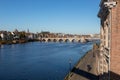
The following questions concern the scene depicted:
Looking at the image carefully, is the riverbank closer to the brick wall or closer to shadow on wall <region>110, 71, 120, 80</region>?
shadow on wall <region>110, 71, 120, 80</region>

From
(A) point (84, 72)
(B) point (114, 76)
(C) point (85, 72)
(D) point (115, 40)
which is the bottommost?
(A) point (84, 72)

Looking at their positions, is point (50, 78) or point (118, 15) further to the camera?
point (50, 78)

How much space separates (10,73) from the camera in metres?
47.9

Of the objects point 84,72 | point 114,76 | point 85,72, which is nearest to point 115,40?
point 114,76

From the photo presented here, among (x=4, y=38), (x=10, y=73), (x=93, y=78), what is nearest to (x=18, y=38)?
(x=4, y=38)

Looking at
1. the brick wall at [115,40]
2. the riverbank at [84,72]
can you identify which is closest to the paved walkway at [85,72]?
the riverbank at [84,72]

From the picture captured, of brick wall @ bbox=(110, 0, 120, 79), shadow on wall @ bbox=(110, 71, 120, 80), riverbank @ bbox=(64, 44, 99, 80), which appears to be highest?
brick wall @ bbox=(110, 0, 120, 79)

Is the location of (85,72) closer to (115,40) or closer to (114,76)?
(114,76)

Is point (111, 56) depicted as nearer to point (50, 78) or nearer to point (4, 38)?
point (50, 78)

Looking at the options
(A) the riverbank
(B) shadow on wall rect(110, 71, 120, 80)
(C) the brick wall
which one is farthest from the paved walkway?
(C) the brick wall

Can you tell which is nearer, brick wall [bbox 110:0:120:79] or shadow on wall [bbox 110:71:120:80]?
brick wall [bbox 110:0:120:79]

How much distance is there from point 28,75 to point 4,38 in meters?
146

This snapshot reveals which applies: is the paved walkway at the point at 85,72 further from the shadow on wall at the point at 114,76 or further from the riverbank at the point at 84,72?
the shadow on wall at the point at 114,76

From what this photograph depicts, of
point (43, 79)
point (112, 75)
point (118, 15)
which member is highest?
point (118, 15)
